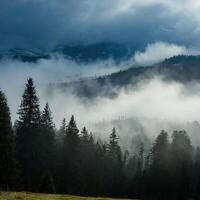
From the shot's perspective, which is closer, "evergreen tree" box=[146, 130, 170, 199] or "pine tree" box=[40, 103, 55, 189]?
"pine tree" box=[40, 103, 55, 189]

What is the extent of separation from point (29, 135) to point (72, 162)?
97.7 ft

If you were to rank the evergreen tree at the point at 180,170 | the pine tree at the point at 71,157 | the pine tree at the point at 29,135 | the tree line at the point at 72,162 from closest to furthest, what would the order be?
the tree line at the point at 72,162 → the pine tree at the point at 29,135 → the evergreen tree at the point at 180,170 → the pine tree at the point at 71,157

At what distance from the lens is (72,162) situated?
364ft

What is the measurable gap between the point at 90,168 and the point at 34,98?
4961 centimetres

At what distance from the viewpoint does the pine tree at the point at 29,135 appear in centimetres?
8138

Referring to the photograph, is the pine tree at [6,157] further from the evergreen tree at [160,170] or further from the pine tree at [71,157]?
the evergreen tree at [160,170]

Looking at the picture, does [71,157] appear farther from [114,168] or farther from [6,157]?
[6,157]

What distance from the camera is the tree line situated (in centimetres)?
6631

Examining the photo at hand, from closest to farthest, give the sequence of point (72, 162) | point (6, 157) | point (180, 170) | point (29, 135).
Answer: point (6, 157), point (29, 135), point (180, 170), point (72, 162)

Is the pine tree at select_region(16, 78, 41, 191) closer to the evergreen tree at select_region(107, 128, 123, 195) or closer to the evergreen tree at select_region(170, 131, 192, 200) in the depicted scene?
the evergreen tree at select_region(170, 131, 192, 200)

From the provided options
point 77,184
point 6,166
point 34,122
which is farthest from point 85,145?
point 6,166

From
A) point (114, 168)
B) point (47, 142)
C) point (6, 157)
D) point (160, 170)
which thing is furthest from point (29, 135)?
point (114, 168)

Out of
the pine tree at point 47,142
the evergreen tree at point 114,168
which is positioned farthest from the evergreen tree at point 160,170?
the pine tree at point 47,142

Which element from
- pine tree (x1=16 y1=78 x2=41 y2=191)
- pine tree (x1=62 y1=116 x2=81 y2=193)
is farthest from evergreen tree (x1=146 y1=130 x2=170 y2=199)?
pine tree (x1=16 y1=78 x2=41 y2=191)
